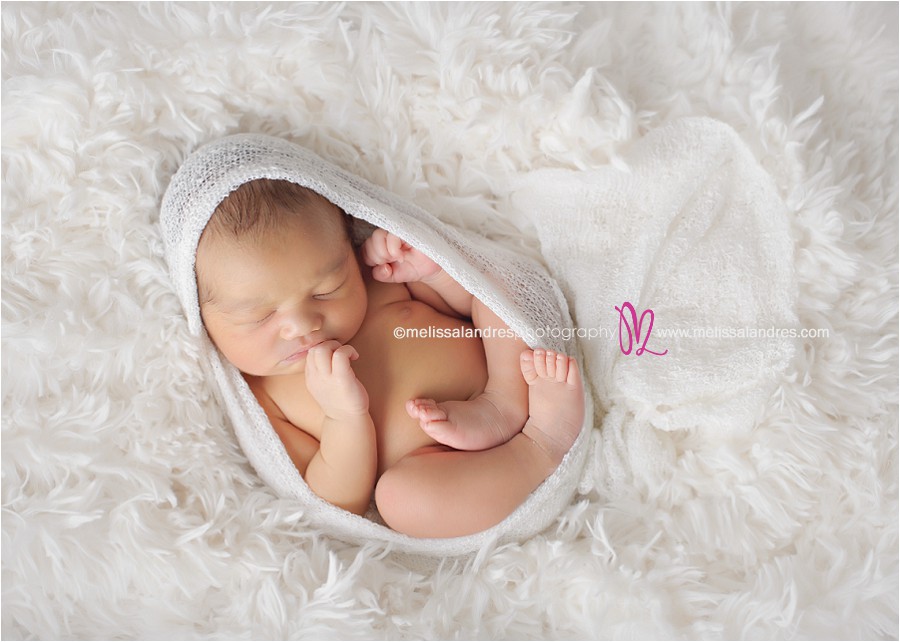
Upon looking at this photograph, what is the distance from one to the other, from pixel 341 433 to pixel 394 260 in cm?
43

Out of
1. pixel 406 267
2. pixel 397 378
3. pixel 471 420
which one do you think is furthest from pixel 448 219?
pixel 471 420

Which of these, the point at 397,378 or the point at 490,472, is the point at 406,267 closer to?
the point at 397,378

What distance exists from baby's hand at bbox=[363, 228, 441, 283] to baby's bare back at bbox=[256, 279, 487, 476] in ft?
0.31

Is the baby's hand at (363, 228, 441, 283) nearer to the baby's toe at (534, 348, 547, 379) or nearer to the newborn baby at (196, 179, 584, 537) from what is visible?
the newborn baby at (196, 179, 584, 537)

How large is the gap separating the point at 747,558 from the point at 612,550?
0.30 meters

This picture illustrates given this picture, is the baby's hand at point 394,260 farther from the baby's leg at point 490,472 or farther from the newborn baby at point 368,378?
the baby's leg at point 490,472

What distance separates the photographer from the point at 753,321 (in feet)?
5.82

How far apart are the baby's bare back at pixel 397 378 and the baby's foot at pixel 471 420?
6 centimetres

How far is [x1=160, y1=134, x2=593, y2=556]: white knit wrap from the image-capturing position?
1648 millimetres

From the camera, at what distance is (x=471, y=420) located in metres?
1.72

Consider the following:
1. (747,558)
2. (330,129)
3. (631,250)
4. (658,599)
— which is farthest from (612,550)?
(330,129)

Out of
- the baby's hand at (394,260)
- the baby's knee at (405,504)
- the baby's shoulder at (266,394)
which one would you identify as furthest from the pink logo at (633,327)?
the baby's shoulder at (266,394)

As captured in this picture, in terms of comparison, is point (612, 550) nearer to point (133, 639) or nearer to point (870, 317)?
point (870, 317)

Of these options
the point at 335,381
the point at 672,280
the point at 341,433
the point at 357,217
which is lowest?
the point at 341,433
